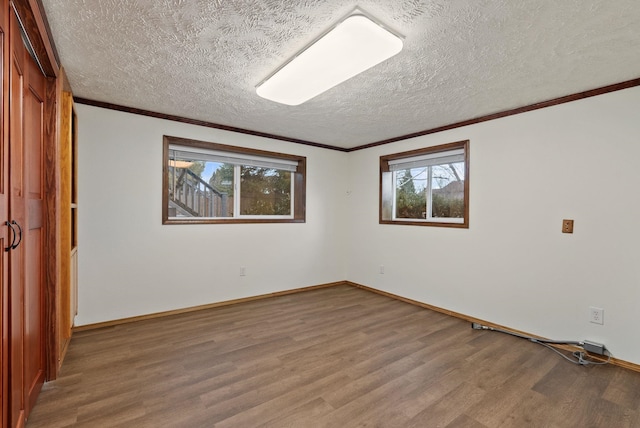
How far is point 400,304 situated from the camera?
12.6 ft

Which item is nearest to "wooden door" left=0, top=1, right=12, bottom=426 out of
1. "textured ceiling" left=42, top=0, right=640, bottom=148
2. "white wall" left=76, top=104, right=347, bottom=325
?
"textured ceiling" left=42, top=0, right=640, bottom=148

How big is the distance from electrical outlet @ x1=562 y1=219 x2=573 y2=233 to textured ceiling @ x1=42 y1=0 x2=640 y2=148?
1101 mm

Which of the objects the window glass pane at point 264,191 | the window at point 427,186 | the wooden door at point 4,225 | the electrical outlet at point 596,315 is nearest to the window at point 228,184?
the window glass pane at point 264,191

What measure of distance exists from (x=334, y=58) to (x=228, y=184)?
8.11 ft

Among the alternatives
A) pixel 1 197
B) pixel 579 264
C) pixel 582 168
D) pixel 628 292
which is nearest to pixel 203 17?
pixel 1 197

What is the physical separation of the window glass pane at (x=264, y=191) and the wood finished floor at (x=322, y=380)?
162 centimetres

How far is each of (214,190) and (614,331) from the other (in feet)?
13.7

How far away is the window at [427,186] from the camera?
3535 mm

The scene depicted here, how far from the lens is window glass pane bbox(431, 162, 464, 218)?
3.57 meters

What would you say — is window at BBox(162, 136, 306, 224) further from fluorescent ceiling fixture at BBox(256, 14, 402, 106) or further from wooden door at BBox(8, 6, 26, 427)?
wooden door at BBox(8, 6, 26, 427)

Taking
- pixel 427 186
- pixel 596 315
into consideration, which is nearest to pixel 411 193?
pixel 427 186

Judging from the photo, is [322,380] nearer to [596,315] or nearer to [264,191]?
[596,315]

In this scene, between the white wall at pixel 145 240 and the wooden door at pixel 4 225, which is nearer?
the wooden door at pixel 4 225

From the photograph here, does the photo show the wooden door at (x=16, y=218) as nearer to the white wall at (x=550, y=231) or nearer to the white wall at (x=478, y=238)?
the white wall at (x=478, y=238)
